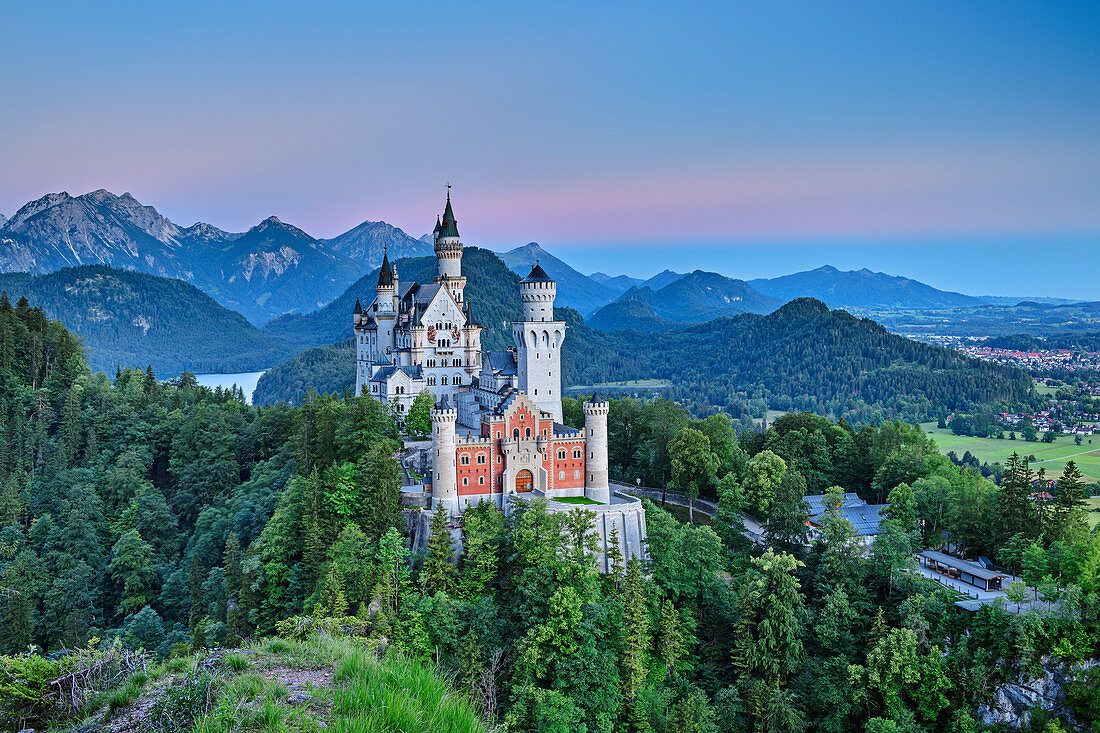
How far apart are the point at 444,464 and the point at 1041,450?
77331 mm

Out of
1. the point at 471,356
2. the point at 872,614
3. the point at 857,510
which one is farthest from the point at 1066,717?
the point at 471,356

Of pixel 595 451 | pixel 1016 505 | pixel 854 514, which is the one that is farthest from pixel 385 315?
pixel 1016 505

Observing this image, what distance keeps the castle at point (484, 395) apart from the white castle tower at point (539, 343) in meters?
0.08

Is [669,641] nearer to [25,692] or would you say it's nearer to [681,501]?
[681,501]

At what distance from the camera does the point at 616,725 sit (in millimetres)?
36906

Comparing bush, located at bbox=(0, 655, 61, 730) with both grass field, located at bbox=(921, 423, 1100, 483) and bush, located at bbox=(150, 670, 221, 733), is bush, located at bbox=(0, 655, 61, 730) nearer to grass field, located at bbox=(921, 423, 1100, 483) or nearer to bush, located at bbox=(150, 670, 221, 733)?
bush, located at bbox=(150, 670, 221, 733)

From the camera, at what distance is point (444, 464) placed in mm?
43969

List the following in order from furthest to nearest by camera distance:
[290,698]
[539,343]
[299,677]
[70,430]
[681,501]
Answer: [70,430], [681,501], [539,343], [299,677], [290,698]

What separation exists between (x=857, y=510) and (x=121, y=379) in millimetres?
81673

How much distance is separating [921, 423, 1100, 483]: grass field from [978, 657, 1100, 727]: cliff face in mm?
38494

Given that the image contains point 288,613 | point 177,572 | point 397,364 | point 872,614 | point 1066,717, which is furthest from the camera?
point 397,364

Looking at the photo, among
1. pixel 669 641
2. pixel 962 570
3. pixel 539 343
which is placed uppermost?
pixel 539 343

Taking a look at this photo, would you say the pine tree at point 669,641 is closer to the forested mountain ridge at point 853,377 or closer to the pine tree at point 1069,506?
the pine tree at point 1069,506

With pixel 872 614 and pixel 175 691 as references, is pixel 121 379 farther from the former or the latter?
pixel 175 691
